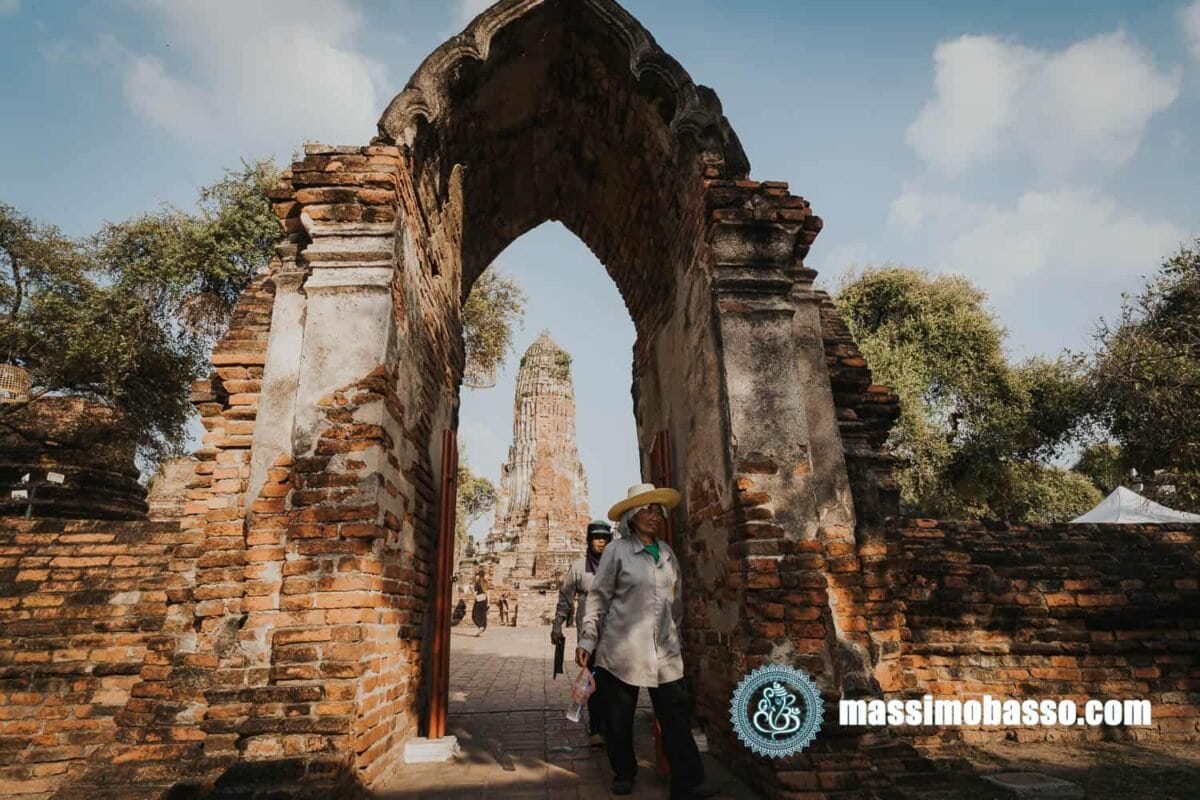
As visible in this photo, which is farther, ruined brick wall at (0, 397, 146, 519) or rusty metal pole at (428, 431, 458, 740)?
ruined brick wall at (0, 397, 146, 519)

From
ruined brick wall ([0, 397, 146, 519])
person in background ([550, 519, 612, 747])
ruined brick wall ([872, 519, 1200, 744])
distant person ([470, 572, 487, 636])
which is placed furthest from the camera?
distant person ([470, 572, 487, 636])

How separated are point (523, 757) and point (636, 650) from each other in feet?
5.26

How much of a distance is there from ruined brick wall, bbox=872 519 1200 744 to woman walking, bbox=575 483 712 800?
2516mm

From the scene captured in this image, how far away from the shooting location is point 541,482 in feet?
94.9

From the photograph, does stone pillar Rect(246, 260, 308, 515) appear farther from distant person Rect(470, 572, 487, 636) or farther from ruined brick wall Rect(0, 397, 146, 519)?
distant person Rect(470, 572, 487, 636)

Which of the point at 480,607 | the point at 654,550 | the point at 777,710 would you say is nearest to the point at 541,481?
the point at 480,607

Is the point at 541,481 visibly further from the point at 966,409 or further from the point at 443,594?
the point at 443,594

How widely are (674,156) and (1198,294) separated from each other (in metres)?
11.7

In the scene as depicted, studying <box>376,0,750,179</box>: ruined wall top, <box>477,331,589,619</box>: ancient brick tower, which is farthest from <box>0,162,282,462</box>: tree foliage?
<box>477,331,589,619</box>: ancient brick tower

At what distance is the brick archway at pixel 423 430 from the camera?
3512 millimetres

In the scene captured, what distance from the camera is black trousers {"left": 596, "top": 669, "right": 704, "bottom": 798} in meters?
3.43

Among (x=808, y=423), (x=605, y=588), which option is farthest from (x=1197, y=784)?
(x=605, y=588)

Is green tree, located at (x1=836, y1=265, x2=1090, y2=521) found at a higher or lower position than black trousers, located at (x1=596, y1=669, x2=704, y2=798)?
higher

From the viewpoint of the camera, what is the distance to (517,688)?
7785 millimetres
